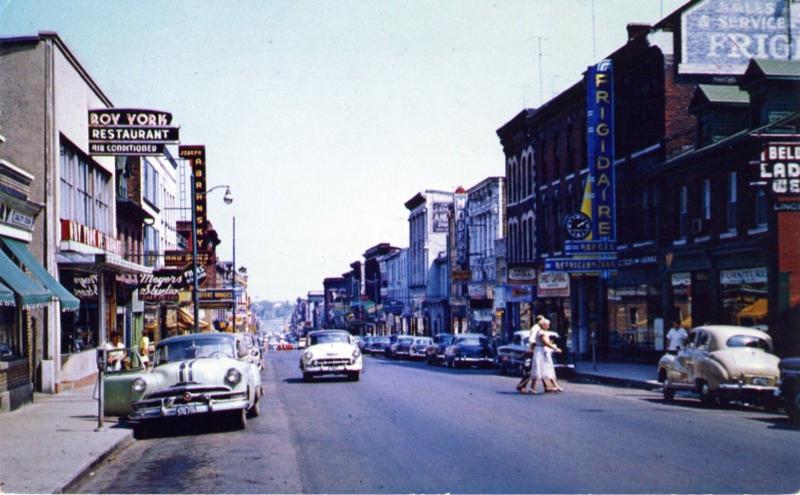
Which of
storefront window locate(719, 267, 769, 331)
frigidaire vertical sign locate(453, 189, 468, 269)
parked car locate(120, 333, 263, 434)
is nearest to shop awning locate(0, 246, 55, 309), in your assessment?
parked car locate(120, 333, 263, 434)

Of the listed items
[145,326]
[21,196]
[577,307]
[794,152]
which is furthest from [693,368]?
[145,326]

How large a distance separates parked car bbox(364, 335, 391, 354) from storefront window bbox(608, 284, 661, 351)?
2781cm

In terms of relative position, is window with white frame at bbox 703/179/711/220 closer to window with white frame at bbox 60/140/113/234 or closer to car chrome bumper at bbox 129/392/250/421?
window with white frame at bbox 60/140/113/234

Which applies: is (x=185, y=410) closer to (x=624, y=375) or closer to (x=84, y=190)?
(x=84, y=190)

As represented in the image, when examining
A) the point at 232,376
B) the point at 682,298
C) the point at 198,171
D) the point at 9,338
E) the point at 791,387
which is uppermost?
the point at 198,171

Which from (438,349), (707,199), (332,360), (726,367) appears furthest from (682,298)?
(726,367)

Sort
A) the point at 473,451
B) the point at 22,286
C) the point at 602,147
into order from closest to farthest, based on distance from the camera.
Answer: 1. the point at 473,451
2. the point at 22,286
3. the point at 602,147

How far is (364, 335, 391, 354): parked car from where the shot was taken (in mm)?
69887

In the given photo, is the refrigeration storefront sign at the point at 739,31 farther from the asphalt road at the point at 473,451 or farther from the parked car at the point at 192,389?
the parked car at the point at 192,389

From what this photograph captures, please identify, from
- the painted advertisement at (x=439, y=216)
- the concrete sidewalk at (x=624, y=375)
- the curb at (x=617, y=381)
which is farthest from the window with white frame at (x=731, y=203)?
the painted advertisement at (x=439, y=216)

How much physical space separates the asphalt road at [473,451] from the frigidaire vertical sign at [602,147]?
67.9ft

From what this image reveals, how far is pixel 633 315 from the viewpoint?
40.8m

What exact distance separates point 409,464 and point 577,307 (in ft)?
125

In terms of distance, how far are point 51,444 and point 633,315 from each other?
30.1 meters
